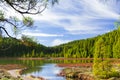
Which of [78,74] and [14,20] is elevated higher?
[14,20]

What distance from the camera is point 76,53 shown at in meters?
164

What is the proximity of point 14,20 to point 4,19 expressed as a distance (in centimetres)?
51

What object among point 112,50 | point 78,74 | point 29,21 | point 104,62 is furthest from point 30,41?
point 112,50

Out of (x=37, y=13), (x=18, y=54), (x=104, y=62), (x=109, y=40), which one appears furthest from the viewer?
(x=18, y=54)

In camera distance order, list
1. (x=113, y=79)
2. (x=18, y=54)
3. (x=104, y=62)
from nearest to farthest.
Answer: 1. (x=113, y=79)
2. (x=104, y=62)
3. (x=18, y=54)

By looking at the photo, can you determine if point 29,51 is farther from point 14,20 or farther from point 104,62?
point 14,20

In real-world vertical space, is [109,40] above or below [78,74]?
above

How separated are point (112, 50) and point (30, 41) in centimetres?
12968

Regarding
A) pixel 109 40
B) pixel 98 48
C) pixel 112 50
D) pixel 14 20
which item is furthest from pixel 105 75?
pixel 109 40

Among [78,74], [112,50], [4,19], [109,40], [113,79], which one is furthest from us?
[109,40]

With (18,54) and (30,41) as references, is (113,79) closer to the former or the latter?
(30,41)

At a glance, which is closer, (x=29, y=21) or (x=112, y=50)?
(x=29, y=21)

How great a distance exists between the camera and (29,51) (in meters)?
197

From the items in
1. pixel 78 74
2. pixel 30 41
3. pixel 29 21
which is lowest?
pixel 78 74
